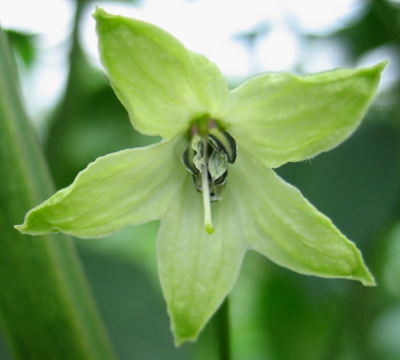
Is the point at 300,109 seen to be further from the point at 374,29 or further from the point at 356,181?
the point at 374,29

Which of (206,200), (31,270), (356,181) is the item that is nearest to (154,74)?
(206,200)

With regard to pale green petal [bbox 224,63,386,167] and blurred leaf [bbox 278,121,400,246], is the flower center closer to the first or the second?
pale green petal [bbox 224,63,386,167]

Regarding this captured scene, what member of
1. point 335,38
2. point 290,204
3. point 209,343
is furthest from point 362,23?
point 209,343

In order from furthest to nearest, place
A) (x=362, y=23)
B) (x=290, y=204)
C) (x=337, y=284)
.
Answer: (x=362, y=23), (x=337, y=284), (x=290, y=204)

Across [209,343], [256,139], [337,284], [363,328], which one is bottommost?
[209,343]

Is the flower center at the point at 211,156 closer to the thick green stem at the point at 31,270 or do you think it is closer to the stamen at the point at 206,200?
the stamen at the point at 206,200

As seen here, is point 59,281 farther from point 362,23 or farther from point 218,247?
point 362,23
